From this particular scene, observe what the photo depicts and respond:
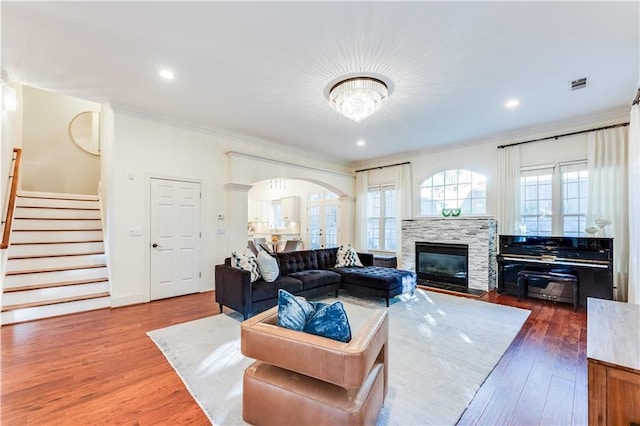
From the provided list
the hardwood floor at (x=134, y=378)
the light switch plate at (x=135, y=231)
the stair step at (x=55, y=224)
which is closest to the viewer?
the hardwood floor at (x=134, y=378)

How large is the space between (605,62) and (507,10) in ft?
5.93

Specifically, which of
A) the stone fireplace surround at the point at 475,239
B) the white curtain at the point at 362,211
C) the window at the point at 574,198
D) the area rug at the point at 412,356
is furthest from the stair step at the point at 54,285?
the window at the point at 574,198

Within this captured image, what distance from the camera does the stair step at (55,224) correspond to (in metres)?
4.75

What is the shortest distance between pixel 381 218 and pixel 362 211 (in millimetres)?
602

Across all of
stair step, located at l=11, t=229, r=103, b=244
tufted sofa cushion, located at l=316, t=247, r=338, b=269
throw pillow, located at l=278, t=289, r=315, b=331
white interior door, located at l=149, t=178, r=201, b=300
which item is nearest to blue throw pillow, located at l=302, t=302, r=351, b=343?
throw pillow, located at l=278, t=289, r=315, b=331

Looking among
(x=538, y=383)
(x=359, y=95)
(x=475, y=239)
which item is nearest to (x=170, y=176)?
(x=359, y=95)

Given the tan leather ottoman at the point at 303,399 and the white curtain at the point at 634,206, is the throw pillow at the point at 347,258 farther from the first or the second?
the white curtain at the point at 634,206

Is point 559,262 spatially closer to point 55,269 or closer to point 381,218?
point 381,218

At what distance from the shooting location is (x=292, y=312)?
176cm

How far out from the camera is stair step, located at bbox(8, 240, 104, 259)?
170 inches

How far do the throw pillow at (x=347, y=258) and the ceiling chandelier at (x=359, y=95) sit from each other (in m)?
2.84

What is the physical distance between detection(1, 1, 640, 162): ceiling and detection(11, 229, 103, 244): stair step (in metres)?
2.44

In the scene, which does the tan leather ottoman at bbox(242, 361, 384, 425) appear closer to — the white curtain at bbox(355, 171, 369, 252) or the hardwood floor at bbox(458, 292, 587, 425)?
the hardwood floor at bbox(458, 292, 587, 425)

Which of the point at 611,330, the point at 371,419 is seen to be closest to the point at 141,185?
the point at 371,419
